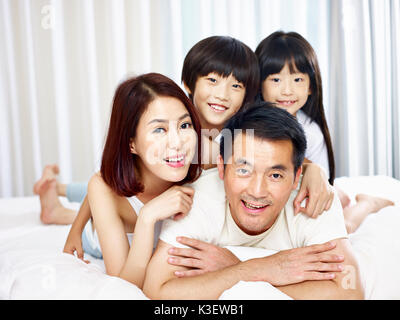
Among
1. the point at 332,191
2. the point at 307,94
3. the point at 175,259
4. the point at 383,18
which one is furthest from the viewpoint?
the point at 383,18

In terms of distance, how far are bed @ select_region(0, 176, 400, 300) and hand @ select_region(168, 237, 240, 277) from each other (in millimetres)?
66

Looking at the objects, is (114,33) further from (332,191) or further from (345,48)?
(332,191)

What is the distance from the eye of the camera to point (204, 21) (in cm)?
202

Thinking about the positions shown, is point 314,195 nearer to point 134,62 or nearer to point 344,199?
point 344,199

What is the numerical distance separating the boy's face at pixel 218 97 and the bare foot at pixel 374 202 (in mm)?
695

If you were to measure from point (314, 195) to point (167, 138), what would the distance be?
42 cm

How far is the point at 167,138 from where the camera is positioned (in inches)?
42.9

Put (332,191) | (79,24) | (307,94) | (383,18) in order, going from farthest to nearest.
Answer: (79,24) < (383,18) < (307,94) < (332,191)

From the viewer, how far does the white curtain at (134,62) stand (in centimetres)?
203

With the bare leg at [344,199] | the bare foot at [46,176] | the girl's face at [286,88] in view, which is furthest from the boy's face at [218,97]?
the bare foot at [46,176]

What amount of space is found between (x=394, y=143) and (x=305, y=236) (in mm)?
1197

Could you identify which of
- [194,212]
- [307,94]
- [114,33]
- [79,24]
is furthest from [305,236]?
[79,24]

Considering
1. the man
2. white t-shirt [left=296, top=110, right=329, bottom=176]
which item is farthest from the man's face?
white t-shirt [left=296, top=110, right=329, bottom=176]

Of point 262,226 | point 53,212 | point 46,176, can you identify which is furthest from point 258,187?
point 46,176
